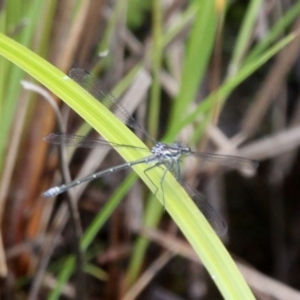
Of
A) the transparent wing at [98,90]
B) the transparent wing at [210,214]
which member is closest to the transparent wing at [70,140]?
the transparent wing at [98,90]

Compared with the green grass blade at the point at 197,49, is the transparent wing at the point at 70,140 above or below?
below

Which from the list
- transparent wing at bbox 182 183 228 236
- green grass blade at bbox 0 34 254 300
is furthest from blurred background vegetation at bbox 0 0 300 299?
green grass blade at bbox 0 34 254 300

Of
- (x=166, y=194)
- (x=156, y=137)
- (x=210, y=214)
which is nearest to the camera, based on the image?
(x=166, y=194)

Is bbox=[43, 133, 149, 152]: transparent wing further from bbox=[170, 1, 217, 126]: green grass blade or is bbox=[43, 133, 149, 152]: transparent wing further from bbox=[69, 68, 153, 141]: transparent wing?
bbox=[170, 1, 217, 126]: green grass blade

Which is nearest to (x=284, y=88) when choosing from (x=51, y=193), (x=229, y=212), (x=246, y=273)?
(x=229, y=212)

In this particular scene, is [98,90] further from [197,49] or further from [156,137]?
[156,137]

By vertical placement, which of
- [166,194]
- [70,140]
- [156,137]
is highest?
[156,137]

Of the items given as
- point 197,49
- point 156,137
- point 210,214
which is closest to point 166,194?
point 210,214

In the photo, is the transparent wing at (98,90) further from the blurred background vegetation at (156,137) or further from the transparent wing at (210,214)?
the transparent wing at (210,214)
